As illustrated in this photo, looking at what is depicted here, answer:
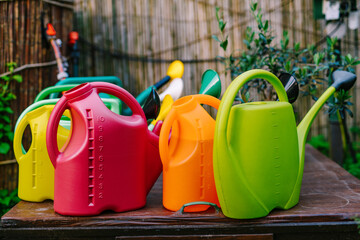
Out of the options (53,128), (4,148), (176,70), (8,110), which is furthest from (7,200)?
(53,128)

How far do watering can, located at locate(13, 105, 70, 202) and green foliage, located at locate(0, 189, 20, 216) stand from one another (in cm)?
109

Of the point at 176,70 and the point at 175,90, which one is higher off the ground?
the point at 176,70

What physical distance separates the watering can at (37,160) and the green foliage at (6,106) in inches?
47.2

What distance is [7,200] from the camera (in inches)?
94.6

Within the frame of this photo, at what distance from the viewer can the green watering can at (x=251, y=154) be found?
113 centimetres

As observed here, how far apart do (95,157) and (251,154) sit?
0.46 m

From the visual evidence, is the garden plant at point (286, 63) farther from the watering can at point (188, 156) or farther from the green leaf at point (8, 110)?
the green leaf at point (8, 110)

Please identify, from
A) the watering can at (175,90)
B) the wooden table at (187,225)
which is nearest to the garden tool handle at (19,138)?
the wooden table at (187,225)

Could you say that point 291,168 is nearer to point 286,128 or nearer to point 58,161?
point 286,128

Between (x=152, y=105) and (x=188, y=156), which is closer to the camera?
(x=188, y=156)

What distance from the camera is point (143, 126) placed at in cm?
128

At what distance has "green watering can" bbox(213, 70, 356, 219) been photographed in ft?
3.71

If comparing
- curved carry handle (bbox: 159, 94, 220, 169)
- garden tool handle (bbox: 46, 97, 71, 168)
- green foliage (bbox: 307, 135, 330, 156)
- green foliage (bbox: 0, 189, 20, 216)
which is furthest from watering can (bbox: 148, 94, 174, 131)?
green foliage (bbox: 307, 135, 330, 156)

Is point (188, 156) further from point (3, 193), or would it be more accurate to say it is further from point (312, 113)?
point (3, 193)
